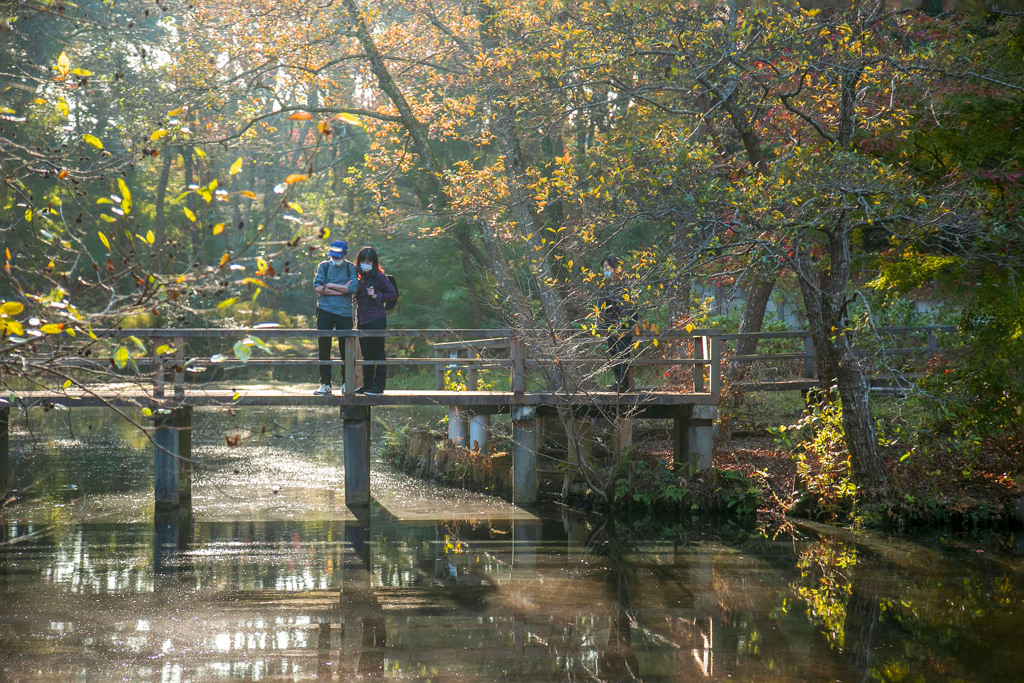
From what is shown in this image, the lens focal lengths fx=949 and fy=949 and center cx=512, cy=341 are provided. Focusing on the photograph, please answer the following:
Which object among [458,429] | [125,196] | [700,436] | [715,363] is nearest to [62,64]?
[125,196]

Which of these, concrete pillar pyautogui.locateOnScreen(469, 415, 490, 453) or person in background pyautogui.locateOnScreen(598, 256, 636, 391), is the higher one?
person in background pyautogui.locateOnScreen(598, 256, 636, 391)

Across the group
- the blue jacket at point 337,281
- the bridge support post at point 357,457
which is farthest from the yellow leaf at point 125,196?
the bridge support post at point 357,457

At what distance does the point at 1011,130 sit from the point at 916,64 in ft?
4.72

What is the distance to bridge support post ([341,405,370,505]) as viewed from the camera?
502 inches

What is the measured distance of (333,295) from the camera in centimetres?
1220

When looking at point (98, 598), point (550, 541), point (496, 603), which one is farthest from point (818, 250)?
point (98, 598)

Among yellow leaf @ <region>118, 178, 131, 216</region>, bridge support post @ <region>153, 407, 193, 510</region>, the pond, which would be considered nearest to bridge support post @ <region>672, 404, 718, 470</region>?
the pond

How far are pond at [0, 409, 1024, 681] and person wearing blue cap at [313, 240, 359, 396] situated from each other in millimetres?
2146

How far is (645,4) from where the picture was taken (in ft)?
39.7

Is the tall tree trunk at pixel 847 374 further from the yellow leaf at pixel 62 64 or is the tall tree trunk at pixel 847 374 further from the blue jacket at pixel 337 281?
the yellow leaf at pixel 62 64

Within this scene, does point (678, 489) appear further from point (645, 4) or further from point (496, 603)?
point (645, 4)

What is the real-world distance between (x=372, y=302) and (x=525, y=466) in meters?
3.14

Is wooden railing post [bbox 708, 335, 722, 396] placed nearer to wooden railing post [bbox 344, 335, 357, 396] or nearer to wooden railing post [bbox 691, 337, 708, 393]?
wooden railing post [bbox 691, 337, 708, 393]

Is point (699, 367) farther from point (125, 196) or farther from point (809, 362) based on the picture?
point (125, 196)
